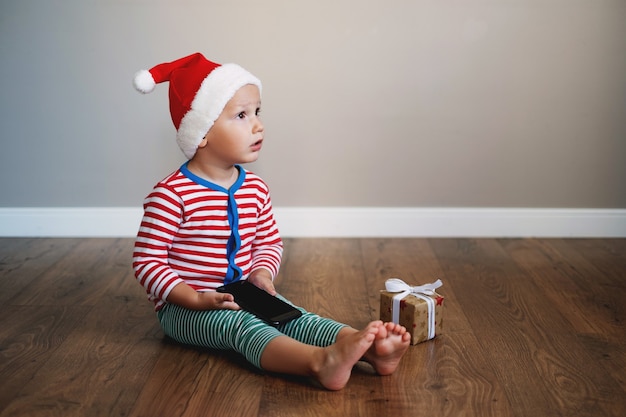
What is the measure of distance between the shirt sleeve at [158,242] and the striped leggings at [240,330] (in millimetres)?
71

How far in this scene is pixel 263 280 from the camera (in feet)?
5.30

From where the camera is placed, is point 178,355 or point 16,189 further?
point 16,189

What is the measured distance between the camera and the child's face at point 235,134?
5.14 feet

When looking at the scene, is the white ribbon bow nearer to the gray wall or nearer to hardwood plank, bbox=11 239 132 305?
hardwood plank, bbox=11 239 132 305

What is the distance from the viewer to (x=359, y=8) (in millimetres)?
2369

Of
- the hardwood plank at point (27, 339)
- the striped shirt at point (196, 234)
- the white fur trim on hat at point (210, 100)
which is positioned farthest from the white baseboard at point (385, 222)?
the white fur trim on hat at point (210, 100)

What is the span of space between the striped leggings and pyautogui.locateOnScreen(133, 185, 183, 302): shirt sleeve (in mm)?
71

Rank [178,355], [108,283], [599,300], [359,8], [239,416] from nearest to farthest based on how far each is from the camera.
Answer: [239,416], [178,355], [599,300], [108,283], [359,8]

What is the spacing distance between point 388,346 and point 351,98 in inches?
48.4

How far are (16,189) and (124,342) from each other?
1110mm

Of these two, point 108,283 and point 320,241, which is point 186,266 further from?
point 320,241

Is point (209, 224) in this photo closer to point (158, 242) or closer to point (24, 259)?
point (158, 242)

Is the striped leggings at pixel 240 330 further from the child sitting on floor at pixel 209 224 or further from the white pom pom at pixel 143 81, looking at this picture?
the white pom pom at pixel 143 81

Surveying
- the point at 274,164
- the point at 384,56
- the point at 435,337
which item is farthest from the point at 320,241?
the point at 435,337
